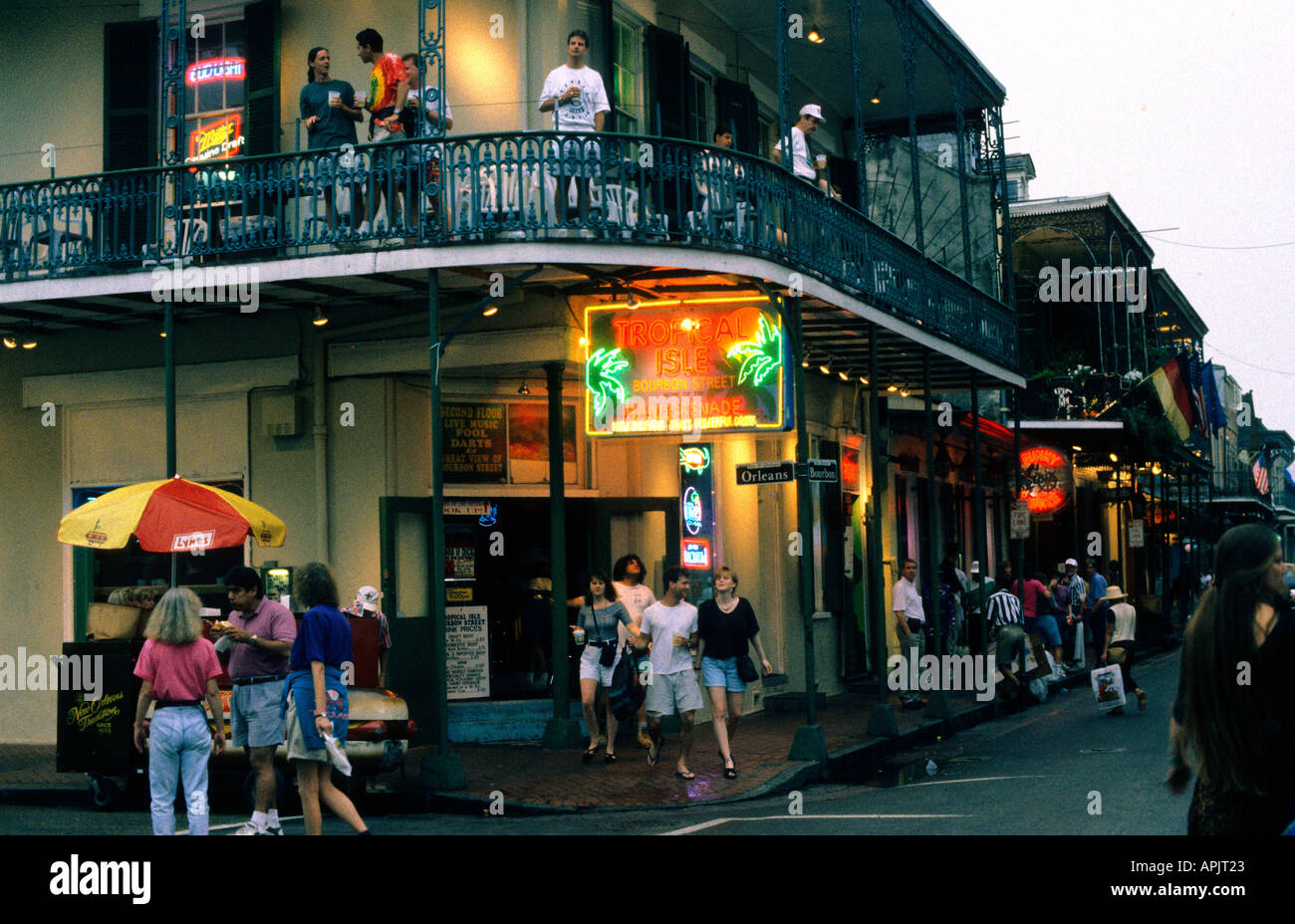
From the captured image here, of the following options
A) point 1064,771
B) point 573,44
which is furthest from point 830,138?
point 1064,771

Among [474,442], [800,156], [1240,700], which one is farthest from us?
[800,156]

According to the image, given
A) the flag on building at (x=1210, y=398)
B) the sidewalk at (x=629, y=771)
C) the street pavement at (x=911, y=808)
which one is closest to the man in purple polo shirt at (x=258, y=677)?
the street pavement at (x=911, y=808)

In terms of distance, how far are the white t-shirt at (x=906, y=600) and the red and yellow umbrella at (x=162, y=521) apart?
838 centimetres

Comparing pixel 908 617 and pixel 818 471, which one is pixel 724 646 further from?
pixel 908 617

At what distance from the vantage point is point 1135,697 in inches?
731

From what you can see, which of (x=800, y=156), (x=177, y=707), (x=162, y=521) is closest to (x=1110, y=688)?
(x=800, y=156)

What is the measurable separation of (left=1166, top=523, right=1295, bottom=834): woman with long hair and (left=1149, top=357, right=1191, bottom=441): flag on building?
25751 millimetres

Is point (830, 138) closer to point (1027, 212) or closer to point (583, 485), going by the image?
point (583, 485)

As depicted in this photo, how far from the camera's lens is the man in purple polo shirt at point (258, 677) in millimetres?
8930

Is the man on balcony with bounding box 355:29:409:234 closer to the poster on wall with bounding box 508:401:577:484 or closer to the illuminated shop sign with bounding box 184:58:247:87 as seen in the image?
the illuminated shop sign with bounding box 184:58:247:87

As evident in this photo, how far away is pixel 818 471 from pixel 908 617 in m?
4.82

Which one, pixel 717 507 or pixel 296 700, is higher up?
pixel 717 507

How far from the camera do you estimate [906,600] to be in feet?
56.6
